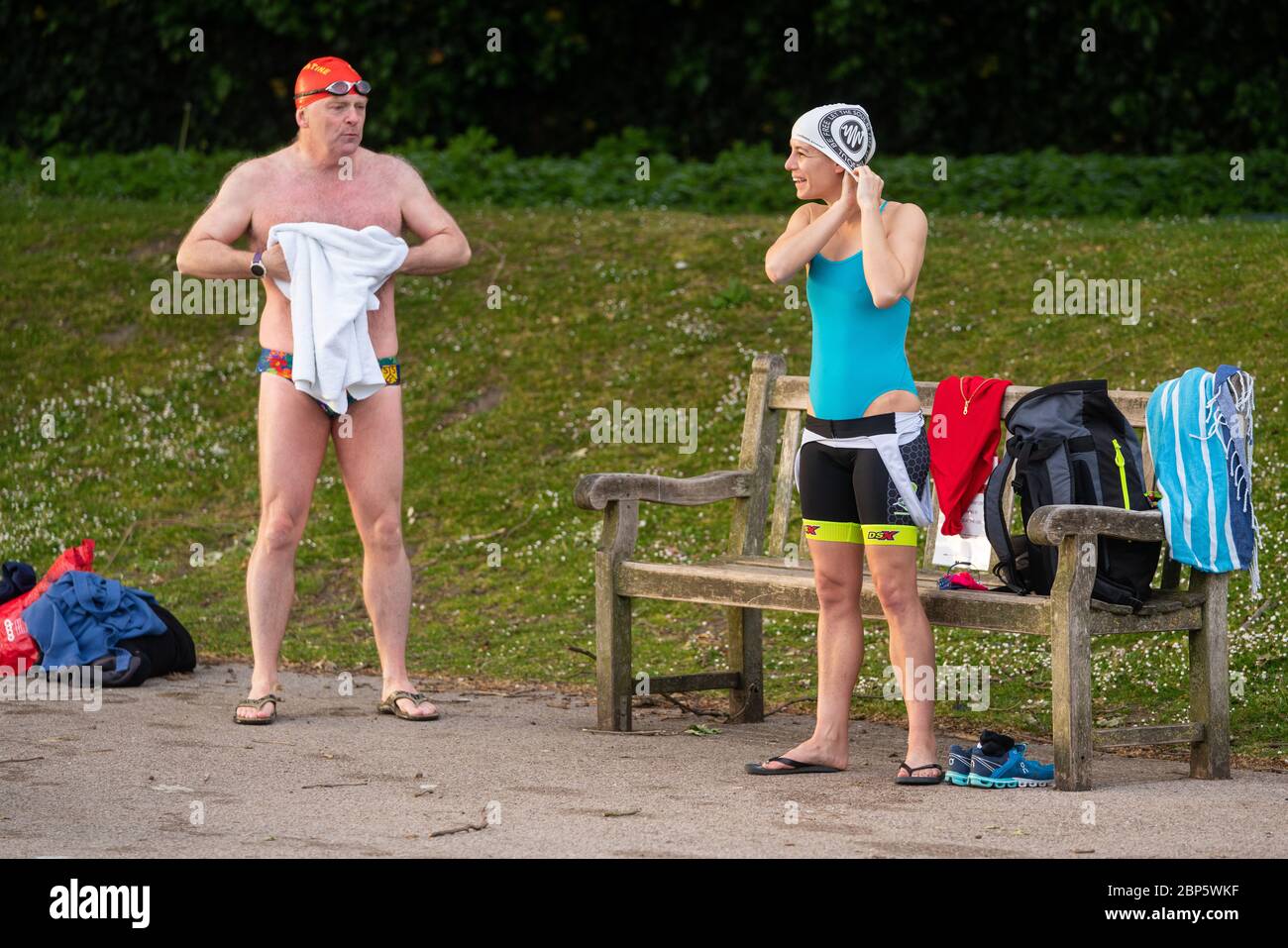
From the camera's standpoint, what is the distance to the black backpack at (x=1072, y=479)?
5.66 m

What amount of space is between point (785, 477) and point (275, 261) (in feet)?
6.57

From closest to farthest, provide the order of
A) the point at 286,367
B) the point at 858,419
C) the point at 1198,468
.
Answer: the point at 858,419 < the point at 1198,468 < the point at 286,367

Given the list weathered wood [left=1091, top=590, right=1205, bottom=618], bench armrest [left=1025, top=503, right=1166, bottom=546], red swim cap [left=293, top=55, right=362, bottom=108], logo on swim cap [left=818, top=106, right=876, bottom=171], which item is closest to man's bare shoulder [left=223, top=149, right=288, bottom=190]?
red swim cap [left=293, top=55, right=362, bottom=108]

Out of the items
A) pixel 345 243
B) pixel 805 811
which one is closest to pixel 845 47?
pixel 345 243

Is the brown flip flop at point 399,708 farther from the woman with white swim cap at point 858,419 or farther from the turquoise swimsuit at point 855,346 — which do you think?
the turquoise swimsuit at point 855,346

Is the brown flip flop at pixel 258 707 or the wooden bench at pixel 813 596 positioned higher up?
the wooden bench at pixel 813 596

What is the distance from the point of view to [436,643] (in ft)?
28.3

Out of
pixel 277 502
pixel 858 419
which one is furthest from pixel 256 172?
pixel 858 419

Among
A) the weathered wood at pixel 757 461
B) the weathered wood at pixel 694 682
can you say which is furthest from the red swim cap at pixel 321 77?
the weathered wood at pixel 694 682

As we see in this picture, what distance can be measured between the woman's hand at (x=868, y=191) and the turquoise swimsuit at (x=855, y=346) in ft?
0.51

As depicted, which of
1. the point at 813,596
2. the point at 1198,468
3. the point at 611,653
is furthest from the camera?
the point at 611,653

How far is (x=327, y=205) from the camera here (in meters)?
6.64

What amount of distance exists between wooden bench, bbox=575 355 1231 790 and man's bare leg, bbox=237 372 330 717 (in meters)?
0.96

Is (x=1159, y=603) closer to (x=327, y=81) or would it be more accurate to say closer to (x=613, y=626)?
(x=613, y=626)
